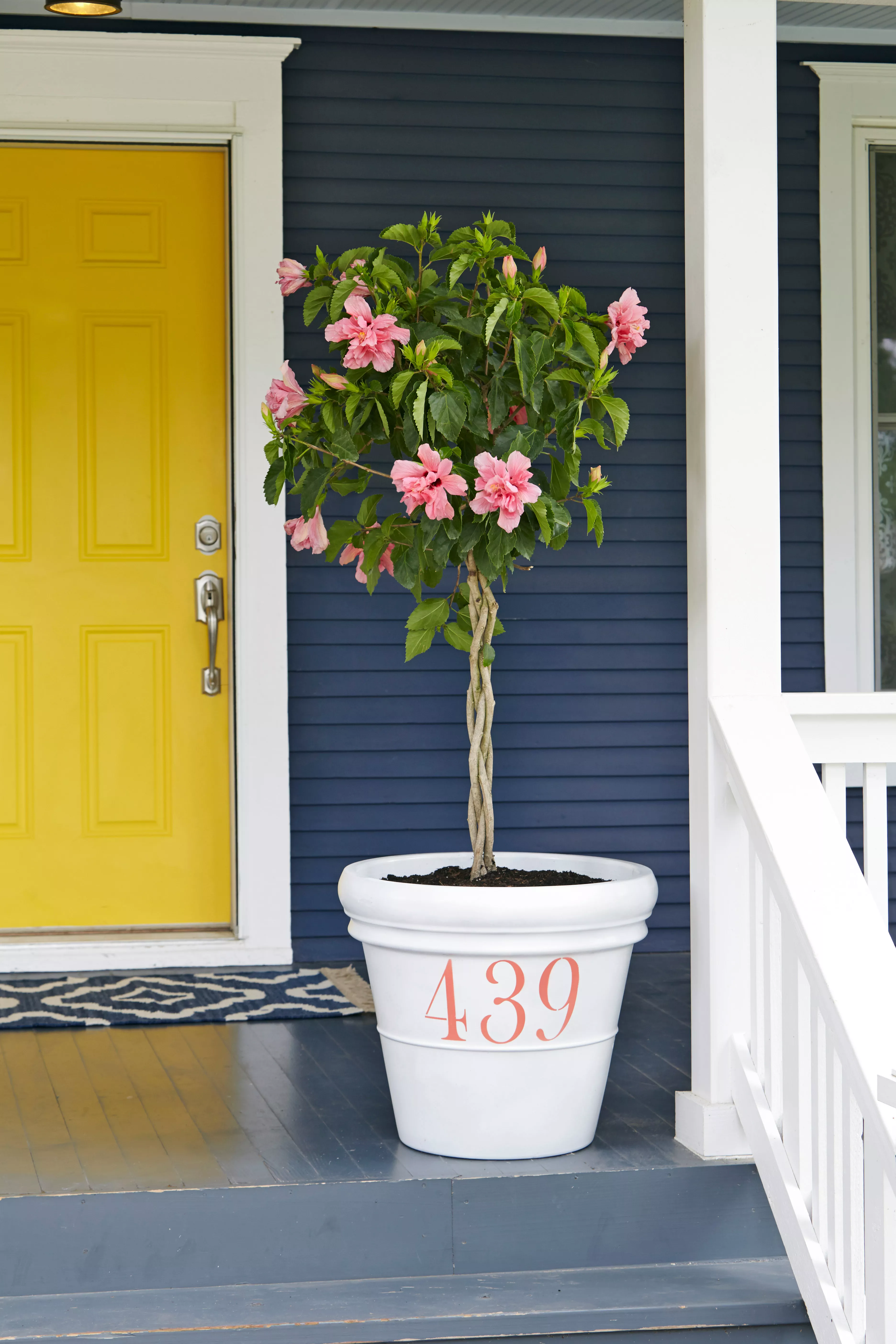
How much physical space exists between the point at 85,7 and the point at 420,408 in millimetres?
1739

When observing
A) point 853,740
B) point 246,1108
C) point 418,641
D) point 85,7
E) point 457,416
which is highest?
point 85,7

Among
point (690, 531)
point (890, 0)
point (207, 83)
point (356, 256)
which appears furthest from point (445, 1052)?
point (207, 83)

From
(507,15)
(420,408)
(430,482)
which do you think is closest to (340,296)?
(420,408)

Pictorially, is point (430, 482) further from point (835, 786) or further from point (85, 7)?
point (85, 7)

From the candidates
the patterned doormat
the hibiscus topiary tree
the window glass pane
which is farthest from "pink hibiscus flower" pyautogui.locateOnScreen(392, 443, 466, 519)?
the window glass pane

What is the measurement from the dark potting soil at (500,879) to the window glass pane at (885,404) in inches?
72.6

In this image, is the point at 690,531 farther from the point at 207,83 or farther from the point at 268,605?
the point at 207,83

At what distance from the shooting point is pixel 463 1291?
2.09 meters

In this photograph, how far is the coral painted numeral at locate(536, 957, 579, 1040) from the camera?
7.29 feet

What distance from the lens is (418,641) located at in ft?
7.80

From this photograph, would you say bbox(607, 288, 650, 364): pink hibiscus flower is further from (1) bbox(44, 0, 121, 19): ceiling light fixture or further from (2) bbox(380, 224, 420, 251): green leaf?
(1) bbox(44, 0, 121, 19): ceiling light fixture

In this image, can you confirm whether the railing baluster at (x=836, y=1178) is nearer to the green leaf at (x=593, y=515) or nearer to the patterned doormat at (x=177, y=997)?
the green leaf at (x=593, y=515)

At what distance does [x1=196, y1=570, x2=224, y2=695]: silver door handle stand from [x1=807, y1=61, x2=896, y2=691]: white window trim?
168cm

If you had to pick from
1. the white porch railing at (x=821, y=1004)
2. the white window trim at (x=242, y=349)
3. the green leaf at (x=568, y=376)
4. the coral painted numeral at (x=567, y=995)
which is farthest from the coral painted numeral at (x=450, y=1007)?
the white window trim at (x=242, y=349)
